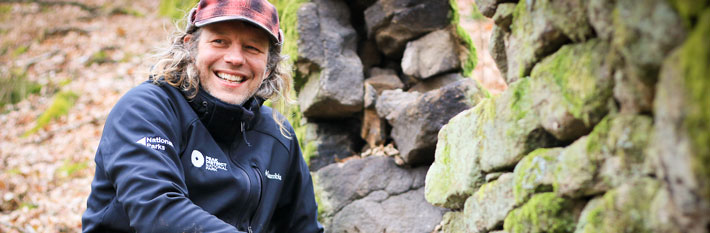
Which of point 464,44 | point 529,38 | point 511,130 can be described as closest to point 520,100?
point 511,130

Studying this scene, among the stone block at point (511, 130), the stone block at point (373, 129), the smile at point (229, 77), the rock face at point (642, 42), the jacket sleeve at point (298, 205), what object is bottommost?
the jacket sleeve at point (298, 205)

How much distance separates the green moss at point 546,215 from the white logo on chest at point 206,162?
1.76 meters

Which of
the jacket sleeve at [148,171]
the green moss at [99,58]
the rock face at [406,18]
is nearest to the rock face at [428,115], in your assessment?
the rock face at [406,18]

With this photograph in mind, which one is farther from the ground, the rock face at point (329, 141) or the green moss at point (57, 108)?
the rock face at point (329, 141)

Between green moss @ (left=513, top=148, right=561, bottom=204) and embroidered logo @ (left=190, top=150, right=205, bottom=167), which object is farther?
embroidered logo @ (left=190, top=150, right=205, bottom=167)

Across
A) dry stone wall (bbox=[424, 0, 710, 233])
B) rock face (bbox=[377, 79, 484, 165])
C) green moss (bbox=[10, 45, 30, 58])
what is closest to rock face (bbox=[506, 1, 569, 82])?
dry stone wall (bbox=[424, 0, 710, 233])

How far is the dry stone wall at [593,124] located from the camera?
1.35m

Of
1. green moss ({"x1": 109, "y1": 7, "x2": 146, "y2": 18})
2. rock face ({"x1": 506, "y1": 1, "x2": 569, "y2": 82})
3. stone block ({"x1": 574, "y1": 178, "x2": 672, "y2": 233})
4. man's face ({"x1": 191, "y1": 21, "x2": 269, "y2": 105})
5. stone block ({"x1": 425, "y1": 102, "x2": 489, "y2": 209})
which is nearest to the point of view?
stone block ({"x1": 574, "y1": 178, "x2": 672, "y2": 233})

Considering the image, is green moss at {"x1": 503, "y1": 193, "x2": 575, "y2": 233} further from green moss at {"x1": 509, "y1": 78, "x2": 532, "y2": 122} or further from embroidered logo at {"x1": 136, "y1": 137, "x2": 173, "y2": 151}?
embroidered logo at {"x1": 136, "y1": 137, "x2": 173, "y2": 151}

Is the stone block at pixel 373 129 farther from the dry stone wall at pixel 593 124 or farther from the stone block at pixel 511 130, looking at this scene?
the stone block at pixel 511 130

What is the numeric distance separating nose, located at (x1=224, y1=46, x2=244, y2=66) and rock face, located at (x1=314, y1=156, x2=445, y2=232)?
1.64m

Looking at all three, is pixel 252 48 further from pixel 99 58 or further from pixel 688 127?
pixel 99 58

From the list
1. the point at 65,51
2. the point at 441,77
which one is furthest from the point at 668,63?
the point at 65,51

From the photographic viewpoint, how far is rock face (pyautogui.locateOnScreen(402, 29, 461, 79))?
477cm
